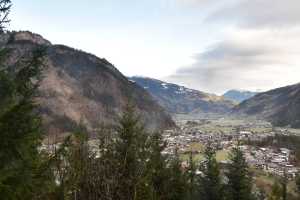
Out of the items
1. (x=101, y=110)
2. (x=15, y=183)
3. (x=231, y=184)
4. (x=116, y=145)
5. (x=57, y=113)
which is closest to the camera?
(x=15, y=183)

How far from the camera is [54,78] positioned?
7554 inches

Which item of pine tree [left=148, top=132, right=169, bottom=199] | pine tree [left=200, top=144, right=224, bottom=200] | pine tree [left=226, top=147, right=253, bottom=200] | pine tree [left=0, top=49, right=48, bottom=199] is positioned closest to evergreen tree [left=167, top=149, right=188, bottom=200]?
pine tree [left=148, top=132, right=169, bottom=199]

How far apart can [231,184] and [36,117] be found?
104 feet

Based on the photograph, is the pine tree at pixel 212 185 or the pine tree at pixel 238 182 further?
the pine tree at pixel 212 185

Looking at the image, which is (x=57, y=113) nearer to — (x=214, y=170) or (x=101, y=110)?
(x=101, y=110)

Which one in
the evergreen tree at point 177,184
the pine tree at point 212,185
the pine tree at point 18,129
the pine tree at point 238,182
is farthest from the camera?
the pine tree at point 212,185

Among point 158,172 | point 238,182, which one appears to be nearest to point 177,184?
point 158,172

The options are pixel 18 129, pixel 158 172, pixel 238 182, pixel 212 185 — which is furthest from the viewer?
pixel 212 185

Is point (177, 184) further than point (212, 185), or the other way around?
point (212, 185)

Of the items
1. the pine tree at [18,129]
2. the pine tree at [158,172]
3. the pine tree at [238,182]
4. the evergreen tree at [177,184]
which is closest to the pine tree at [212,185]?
the pine tree at [238,182]

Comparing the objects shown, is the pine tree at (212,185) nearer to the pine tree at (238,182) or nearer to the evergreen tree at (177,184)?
the pine tree at (238,182)

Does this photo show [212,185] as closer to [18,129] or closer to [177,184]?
[177,184]

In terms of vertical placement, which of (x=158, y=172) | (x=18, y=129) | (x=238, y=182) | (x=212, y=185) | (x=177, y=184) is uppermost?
(x=18, y=129)

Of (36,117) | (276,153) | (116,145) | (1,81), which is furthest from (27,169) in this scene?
(276,153)
